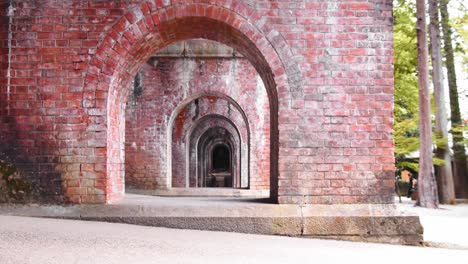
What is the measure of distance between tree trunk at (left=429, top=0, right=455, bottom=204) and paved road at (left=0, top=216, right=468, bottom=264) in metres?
11.2

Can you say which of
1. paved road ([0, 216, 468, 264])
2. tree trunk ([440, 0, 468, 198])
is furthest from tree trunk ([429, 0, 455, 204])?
paved road ([0, 216, 468, 264])

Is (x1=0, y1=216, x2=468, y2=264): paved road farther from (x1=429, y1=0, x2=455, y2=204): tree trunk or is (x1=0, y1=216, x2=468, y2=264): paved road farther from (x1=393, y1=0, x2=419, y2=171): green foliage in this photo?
(x1=429, y1=0, x2=455, y2=204): tree trunk

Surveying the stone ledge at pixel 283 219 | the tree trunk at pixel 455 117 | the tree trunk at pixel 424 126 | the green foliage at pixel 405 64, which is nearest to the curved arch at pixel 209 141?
the green foliage at pixel 405 64

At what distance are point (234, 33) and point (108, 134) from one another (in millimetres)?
2119

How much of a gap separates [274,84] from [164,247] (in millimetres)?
2568

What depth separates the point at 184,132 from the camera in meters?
16.3

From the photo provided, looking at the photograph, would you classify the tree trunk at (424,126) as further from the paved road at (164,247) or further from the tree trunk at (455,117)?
the paved road at (164,247)

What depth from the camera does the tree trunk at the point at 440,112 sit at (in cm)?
1570

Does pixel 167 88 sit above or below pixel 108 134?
above

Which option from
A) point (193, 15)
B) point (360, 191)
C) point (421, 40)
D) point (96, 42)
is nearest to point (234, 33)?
point (193, 15)

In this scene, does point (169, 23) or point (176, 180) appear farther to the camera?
point (176, 180)

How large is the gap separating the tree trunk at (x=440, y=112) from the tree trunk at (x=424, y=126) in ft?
8.69

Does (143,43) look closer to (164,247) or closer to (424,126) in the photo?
(164,247)

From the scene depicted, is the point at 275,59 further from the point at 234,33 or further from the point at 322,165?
the point at 322,165
